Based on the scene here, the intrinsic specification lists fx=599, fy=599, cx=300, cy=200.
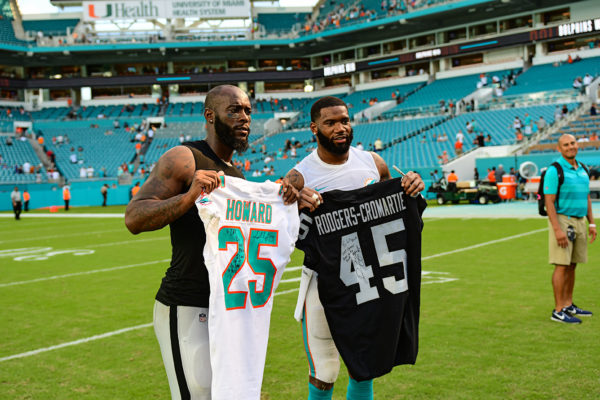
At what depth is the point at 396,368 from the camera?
5.37 meters

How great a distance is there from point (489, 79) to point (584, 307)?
1677 inches

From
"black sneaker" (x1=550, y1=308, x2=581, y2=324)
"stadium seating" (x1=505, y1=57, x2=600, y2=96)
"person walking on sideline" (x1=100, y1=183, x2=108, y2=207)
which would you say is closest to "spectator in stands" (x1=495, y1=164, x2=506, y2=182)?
"stadium seating" (x1=505, y1=57, x2=600, y2=96)

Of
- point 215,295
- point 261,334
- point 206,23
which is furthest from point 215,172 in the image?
point 206,23

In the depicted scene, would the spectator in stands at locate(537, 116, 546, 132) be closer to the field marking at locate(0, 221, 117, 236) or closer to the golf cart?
the golf cart

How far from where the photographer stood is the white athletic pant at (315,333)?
3705 millimetres

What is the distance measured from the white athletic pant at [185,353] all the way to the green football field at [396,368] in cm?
173

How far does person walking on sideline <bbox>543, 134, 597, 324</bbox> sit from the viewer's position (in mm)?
6625

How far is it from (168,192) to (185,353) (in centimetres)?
85

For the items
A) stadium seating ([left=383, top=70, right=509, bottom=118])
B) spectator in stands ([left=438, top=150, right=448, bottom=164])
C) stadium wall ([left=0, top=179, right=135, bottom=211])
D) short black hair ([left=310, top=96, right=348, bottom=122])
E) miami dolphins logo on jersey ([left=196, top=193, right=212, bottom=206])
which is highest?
stadium seating ([left=383, top=70, right=509, bottom=118])

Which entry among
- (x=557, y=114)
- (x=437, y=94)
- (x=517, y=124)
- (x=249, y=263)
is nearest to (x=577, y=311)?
(x=249, y=263)

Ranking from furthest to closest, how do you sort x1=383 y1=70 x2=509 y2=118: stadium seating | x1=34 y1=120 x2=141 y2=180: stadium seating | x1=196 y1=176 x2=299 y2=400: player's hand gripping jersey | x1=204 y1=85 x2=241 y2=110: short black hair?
x1=34 y1=120 x2=141 y2=180: stadium seating, x1=383 y1=70 x2=509 y2=118: stadium seating, x1=204 y1=85 x2=241 y2=110: short black hair, x1=196 y1=176 x2=299 y2=400: player's hand gripping jersey

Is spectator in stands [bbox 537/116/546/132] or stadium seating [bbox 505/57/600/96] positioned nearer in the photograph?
spectator in stands [bbox 537/116/546/132]

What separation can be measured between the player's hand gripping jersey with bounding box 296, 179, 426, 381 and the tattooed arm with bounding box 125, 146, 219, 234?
90 cm

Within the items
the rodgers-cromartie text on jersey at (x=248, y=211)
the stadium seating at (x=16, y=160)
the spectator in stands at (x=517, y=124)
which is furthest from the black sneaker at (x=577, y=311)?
the stadium seating at (x=16, y=160)
